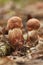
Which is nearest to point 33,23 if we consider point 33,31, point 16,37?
point 33,31

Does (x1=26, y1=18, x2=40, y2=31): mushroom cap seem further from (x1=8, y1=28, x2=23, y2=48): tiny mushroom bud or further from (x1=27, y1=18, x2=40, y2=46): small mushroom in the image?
(x1=8, y1=28, x2=23, y2=48): tiny mushroom bud

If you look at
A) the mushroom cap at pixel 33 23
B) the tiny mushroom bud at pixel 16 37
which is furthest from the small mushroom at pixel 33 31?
the tiny mushroom bud at pixel 16 37

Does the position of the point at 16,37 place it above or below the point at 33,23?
below

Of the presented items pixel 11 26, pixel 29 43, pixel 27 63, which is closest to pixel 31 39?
pixel 29 43

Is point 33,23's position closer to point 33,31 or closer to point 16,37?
point 33,31

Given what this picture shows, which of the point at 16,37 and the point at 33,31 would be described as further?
the point at 33,31

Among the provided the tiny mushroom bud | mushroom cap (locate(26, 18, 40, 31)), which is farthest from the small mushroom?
the tiny mushroom bud

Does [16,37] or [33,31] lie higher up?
[33,31]

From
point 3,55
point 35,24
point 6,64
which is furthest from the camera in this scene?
point 35,24

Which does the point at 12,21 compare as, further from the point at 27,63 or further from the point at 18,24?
the point at 27,63
